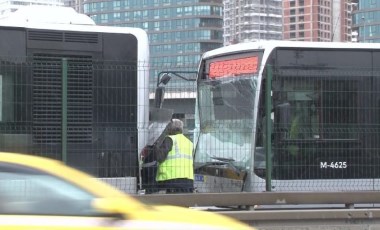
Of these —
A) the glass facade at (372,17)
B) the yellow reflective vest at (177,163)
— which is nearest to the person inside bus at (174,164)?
the yellow reflective vest at (177,163)

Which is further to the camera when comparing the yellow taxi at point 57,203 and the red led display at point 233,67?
the red led display at point 233,67

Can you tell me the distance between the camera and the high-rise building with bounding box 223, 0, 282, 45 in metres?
68.2

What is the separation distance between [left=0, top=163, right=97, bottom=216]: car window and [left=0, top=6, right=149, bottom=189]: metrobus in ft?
14.8

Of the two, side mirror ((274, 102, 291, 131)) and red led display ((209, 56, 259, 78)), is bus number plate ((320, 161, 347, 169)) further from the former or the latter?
red led display ((209, 56, 259, 78))

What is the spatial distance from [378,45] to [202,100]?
320 centimetres

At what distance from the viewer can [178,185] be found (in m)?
9.32

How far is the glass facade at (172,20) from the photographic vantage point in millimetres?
58981

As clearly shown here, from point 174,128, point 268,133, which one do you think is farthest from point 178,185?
point 268,133

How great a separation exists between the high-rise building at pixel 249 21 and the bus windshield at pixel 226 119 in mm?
55909

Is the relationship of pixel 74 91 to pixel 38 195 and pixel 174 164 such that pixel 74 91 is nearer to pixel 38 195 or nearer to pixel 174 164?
pixel 174 164

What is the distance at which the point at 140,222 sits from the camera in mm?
4098

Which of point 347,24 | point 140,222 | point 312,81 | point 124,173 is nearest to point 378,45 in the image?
point 312,81

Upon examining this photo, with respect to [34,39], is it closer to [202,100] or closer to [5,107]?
[5,107]

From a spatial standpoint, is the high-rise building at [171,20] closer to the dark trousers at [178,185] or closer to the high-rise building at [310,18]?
the high-rise building at [310,18]
